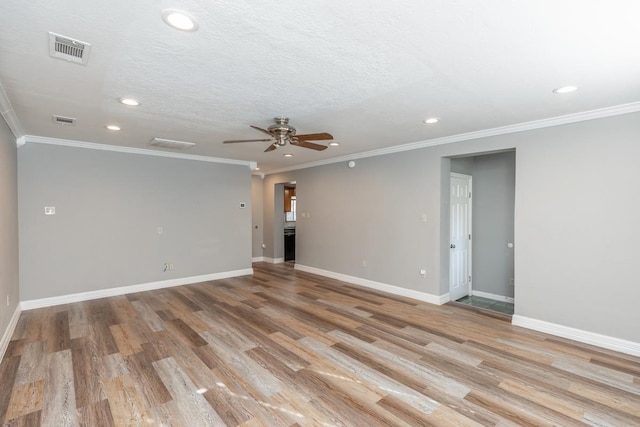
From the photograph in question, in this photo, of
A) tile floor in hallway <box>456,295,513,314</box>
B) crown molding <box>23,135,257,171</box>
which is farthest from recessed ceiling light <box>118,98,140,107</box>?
tile floor in hallway <box>456,295,513,314</box>

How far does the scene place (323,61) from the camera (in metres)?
2.18

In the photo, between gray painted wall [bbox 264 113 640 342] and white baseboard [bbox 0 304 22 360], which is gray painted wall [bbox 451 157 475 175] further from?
white baseboard [bbox 0 304 22 360]

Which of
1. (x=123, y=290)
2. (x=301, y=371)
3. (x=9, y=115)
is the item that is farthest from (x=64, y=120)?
(x=301, y=371)

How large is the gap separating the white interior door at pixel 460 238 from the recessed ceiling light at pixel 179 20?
4.45 m

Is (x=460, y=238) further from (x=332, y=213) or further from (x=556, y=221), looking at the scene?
(x=332, y=213)

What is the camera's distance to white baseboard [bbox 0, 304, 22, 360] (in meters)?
3.04

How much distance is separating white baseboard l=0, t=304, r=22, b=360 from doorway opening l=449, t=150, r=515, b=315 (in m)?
5.71

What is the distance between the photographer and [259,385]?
251 centimetres

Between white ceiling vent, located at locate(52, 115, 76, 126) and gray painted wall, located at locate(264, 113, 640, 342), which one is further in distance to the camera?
white ceiling vent, located at locate(52, 115, 76, 126)

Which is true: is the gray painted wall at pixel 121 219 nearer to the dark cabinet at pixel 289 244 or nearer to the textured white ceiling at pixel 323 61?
the textured white ceiling at pixel 323 61

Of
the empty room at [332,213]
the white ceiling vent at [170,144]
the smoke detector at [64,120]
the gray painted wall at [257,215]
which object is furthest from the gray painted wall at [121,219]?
the gray painted wall at [257,215]

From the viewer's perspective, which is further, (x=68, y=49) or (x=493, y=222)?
(x=493, y=222)

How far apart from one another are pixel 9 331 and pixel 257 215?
5.50 m

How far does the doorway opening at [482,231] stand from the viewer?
16.5 ft
